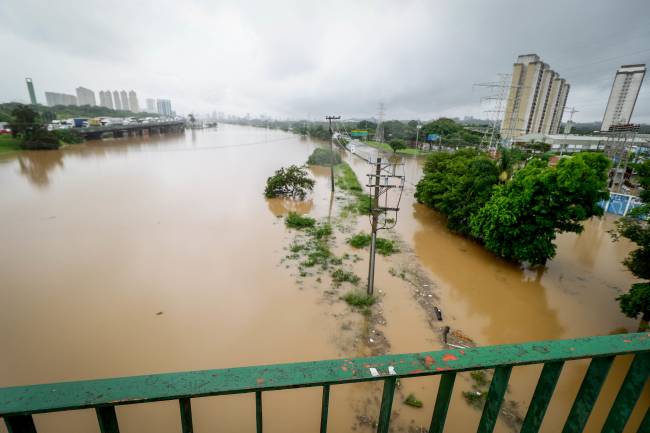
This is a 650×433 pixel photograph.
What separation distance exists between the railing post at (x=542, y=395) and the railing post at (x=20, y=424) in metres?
1.66

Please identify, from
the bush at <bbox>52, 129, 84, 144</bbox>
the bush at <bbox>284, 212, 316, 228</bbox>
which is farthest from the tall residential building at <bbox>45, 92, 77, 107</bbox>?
the bush at <bbox>284, 212, 316, 228</bbox>

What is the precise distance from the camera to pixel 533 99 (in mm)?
45656

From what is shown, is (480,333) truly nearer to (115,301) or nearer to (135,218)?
(115,301)

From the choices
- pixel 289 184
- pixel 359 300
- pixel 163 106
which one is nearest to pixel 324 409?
pixel 359 300

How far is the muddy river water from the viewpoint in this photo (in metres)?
5.45

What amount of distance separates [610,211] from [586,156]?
12.2 metres

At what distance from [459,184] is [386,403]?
1256cm

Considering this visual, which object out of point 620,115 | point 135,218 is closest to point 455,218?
point 135,218

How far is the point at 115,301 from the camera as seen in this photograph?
816 centimetres

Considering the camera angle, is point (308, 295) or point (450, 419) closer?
point (450, 419)

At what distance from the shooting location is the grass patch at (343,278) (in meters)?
9.29

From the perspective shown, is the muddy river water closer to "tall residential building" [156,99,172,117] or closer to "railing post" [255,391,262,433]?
"railing post" [255,391,262,433]

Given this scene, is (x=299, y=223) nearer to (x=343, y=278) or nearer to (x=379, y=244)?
(x=379, y=244)

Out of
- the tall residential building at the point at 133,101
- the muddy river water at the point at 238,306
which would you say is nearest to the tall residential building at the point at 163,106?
the tall residential building at the point at 133,101
